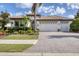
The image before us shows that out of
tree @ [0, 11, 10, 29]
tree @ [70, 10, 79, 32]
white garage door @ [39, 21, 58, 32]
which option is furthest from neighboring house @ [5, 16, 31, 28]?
tree @ [70, 10, 79, 32]

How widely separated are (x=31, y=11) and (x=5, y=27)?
165cm

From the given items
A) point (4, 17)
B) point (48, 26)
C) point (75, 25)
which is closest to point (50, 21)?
point (48, 26)

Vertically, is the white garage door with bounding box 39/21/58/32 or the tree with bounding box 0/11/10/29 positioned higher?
the tree with bounding box 0/11/10/29

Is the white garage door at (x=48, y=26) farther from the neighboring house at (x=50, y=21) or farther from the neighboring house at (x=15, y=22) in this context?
the neighboring house at (x=15, y=22)

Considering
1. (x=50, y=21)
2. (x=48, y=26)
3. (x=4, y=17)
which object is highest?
(x=4, y=17)

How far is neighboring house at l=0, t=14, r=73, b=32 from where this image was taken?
42.2 feet

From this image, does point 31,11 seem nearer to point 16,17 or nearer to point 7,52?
point 16,17

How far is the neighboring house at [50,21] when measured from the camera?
507 inches

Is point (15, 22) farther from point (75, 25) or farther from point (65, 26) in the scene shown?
Answer: point (75, 25)

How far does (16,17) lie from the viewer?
12516mm

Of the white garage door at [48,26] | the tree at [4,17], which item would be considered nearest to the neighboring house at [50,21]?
the white garage door at [48,26]

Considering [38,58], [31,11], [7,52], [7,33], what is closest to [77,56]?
[38,58]

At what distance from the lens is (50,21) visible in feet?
45.9

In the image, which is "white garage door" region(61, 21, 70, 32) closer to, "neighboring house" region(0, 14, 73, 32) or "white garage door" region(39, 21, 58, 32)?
"neighboring house" region(0, 14, 73, 32)
